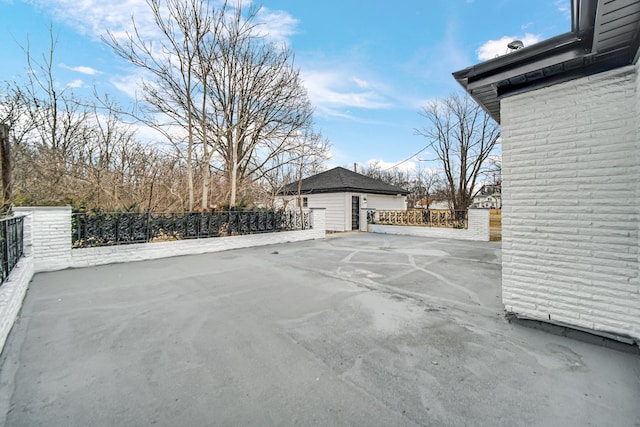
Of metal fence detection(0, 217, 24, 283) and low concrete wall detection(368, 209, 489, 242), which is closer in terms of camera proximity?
metal fence detection(0, 217, 24, 283)

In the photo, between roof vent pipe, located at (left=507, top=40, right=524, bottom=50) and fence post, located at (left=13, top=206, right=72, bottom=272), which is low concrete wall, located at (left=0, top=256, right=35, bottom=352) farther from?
roof vent pipe, located at (left=507, top=40, right=524, bottom=50)

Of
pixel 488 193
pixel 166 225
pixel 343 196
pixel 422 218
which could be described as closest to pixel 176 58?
pixel 166 225

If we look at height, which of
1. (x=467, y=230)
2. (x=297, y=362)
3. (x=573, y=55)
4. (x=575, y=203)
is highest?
(x=573, y=55)

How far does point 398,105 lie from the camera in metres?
16.1

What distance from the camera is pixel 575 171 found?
2.89 m

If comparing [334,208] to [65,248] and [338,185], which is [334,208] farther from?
[65,248]

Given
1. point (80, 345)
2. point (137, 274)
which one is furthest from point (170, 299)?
point (137, 274)

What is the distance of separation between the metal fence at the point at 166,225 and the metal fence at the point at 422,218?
212 inches

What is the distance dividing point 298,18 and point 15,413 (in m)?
11.9

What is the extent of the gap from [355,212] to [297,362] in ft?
42.9

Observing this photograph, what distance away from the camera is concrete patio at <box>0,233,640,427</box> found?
1.81 m

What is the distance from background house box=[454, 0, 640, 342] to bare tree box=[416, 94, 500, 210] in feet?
40.1

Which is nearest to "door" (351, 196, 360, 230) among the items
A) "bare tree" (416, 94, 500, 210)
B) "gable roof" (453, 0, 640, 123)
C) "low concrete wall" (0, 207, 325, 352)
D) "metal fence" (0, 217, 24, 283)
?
"bare tree" (416, 94, 500, 210)

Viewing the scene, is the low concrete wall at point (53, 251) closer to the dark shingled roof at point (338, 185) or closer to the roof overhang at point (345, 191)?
the roof overhang at point (345, 191)
